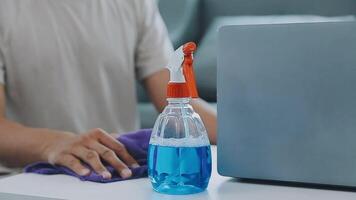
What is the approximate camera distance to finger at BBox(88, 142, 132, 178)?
0.67m

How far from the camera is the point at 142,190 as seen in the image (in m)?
0.60

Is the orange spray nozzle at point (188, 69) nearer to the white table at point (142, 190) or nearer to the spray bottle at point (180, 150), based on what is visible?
the spray bottle at point (180, 150)

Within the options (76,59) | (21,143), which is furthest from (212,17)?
(21,143)

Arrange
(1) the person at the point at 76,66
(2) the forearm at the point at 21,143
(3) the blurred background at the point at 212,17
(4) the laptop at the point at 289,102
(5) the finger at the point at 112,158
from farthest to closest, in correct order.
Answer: (3) the blurred background at the point at 212,17 → (1) the person at the point at 76,66 → (2) the forearm at the point at 21,143 → (5) the finger at the point at 112,158 → (4) the laptop at the point at 289,102

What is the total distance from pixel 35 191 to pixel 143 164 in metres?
0.15

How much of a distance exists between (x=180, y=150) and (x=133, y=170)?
0.12 metres

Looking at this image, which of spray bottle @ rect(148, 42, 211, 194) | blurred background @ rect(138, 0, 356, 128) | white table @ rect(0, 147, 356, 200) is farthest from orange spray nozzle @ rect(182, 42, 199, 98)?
blurred background @ rect(138, 0, 356, 128)

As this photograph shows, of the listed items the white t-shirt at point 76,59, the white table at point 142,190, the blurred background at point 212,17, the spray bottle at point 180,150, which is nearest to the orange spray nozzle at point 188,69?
the spray bottle at point 180,150

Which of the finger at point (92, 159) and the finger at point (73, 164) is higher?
the finger at point (92, 159)

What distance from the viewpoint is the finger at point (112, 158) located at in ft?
2.19

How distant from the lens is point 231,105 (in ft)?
2.02

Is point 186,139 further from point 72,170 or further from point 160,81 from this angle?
point 160,81

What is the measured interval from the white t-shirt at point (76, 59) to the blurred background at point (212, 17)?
1.57ft

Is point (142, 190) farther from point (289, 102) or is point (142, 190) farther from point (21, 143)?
point (21, 143)
